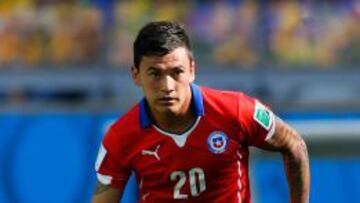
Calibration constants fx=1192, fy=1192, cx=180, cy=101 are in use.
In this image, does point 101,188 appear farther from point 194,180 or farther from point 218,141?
point 218,141

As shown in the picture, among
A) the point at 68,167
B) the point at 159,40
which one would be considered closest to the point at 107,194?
the point at 159,40

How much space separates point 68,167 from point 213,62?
1467mm

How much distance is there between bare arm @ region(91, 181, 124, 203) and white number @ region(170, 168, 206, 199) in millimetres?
267

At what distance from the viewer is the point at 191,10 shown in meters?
8.88

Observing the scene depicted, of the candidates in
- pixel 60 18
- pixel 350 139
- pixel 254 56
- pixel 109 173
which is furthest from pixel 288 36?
pixel 109 173

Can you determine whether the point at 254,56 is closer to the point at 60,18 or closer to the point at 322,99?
the point at 322,99

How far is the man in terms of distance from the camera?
5.01 metres

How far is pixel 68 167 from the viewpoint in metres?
9.32

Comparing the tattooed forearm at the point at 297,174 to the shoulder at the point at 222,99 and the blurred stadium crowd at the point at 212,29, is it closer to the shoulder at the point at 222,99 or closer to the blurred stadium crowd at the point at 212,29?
the shoulder at the point at 222,99

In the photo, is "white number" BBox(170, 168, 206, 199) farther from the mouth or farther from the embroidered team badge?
the mouth

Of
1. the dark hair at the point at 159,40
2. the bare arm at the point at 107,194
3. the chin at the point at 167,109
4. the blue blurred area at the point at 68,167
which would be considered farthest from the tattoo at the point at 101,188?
the blue blurred area at the point at 68,167

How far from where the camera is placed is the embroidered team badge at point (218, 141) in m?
5.01

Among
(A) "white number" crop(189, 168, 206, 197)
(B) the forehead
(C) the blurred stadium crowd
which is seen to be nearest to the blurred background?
(C) the blurred stadium crowd

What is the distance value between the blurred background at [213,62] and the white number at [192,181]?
375cm
